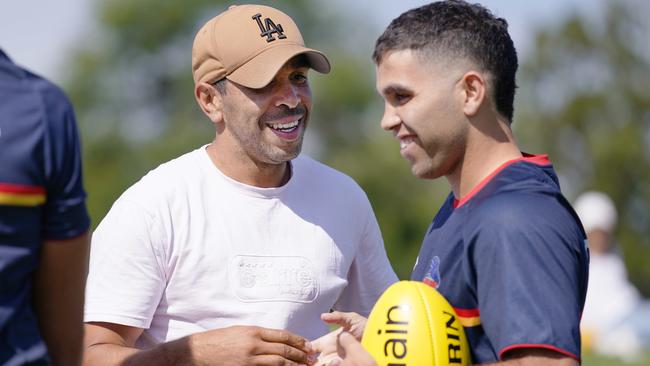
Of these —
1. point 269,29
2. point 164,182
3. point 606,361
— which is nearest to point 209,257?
point 164,182

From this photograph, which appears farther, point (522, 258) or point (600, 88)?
point (600, 88)

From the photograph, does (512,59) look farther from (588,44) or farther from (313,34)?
(588,44)

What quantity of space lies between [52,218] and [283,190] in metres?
2.00

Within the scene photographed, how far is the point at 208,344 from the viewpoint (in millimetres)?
4570

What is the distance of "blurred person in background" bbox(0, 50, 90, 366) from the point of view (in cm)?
324

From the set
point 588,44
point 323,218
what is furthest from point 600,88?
point 323,218

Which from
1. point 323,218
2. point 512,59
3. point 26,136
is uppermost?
point 512,59

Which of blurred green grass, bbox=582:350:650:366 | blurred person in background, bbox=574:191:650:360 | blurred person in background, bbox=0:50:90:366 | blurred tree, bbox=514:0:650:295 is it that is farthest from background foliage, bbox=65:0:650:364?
blurred person in background, bbox=0:50:90:366

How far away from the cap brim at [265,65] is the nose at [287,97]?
0.14 m

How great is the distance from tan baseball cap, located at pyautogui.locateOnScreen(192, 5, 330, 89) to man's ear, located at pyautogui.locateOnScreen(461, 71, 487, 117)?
1.36 m

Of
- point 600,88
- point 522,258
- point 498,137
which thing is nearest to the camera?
point 522,258

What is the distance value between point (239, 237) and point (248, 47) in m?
0.86

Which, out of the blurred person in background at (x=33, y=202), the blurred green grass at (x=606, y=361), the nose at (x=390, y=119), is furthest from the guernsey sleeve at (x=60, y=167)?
the blurred green grass at (x=606, y=361)

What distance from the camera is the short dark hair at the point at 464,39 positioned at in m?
3.95
